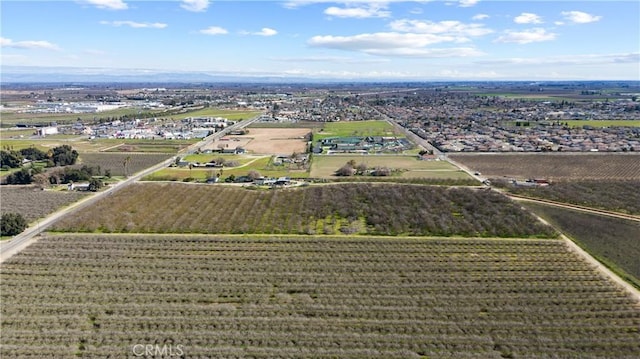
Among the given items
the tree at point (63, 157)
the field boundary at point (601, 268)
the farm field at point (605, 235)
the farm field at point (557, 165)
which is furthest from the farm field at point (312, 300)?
the tree at point (63, 157)

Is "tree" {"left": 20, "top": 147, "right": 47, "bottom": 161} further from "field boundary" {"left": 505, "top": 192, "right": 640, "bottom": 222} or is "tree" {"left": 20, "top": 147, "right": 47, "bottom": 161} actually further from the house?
"field boundary" {"left": 505, "top": 192, "right": 640, "bottom": 222}

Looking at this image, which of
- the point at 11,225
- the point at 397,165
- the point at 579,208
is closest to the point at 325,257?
the point at 11,225

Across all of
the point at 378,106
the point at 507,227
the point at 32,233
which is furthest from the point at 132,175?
the point at 378,106

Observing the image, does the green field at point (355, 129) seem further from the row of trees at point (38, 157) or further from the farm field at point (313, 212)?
the row of trees at point (38, 157)

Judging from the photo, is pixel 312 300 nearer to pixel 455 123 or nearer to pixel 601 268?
pixel 601 268

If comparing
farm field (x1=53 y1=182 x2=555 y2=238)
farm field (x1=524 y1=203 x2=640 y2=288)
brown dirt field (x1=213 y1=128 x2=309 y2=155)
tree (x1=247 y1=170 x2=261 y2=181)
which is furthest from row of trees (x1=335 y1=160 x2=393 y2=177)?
farm field (x1=524 y1=203 x2=640 y2=288)
